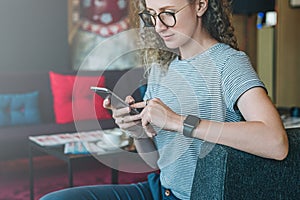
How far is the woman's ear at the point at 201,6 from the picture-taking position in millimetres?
1203

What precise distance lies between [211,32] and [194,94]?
18 cm

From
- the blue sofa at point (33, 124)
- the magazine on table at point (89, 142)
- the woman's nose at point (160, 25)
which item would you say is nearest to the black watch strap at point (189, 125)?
the woman's nose at point (160, 25)

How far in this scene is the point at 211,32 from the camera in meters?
1.26

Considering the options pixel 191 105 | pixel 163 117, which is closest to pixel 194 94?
pixel 191 105

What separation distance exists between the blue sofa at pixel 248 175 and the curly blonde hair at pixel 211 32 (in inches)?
17.3

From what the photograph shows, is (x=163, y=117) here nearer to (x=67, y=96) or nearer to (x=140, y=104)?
(x=140, y=104)

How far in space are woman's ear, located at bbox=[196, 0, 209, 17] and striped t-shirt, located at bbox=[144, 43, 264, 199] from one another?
10 centimetres

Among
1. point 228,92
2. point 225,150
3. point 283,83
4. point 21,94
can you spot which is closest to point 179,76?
point 228,92

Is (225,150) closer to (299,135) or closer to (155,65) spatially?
(299,135)

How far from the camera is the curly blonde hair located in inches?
48.7

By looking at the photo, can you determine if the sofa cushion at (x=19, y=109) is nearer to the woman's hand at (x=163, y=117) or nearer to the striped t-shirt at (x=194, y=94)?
the striped t-shirt at (x=194, y=94)

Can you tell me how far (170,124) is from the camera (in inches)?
39.6

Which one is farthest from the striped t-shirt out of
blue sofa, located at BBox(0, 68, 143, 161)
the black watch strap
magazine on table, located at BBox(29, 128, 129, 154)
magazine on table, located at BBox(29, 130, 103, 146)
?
blue sofa, located at BBox(0, 68, 143, 161)

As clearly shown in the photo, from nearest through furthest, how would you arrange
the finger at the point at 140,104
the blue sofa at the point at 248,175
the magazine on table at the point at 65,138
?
the blue sofa at the point at 248,175
the finger at the point at 140,104
the magazine on table at the point at 65,138
